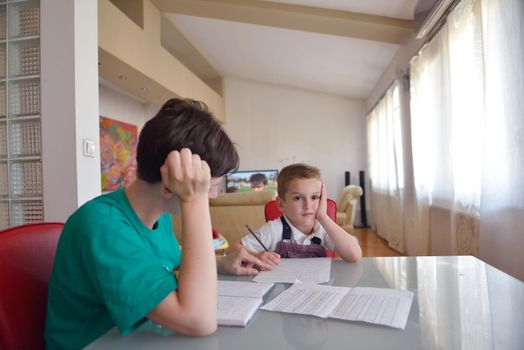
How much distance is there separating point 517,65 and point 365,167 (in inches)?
203

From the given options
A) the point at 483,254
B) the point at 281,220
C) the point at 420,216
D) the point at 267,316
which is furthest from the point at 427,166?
the point at 267,316

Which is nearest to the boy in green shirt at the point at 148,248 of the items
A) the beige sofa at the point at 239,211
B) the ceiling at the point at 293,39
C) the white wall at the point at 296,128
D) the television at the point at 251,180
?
the beige sofa at the point at 239,211

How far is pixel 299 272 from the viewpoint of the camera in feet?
3.40

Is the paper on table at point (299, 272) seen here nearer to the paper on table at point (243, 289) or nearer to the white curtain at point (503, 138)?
the paper on table at point (243, 289)

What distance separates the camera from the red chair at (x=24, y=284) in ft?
2.19

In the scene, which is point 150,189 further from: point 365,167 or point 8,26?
point 365,167

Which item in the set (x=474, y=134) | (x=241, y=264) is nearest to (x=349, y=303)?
(x=241, y=264)

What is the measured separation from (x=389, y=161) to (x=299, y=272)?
3954 mm

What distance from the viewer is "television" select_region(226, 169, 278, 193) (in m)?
6.89

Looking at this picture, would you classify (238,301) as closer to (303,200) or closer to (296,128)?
(303,200)

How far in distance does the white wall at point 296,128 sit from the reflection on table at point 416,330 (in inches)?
236

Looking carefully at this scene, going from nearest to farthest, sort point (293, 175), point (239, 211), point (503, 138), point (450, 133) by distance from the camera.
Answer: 1. point (293, 175)
2. point (503, 138)
3. point (450, 133)
4. point (239, 211)

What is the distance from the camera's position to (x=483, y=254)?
197 cm

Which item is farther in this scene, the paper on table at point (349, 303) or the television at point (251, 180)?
the television at point (251, 180)
